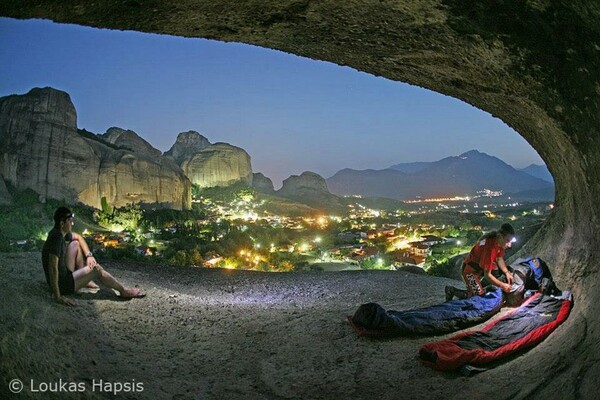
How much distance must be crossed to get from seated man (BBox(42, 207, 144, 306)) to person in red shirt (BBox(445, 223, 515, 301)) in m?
7.04

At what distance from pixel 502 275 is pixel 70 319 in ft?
25.8

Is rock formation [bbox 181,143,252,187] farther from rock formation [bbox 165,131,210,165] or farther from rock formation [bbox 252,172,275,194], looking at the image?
rock formation [bbox 165,131,210,165]

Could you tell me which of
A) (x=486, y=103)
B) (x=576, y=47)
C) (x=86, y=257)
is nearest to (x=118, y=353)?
(x=86, y=257)

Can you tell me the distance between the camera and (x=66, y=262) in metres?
5.96

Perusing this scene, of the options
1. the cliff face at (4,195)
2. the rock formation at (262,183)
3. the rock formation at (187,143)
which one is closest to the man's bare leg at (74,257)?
the cliff face at (4,195)

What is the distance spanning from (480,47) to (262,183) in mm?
86589

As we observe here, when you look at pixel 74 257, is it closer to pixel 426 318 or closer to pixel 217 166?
pixel 426 318

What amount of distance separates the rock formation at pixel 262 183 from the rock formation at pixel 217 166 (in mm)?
9020

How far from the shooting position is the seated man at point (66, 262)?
5.54 meters

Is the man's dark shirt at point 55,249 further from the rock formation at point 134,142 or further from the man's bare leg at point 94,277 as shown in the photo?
the rock formation at point 134,142

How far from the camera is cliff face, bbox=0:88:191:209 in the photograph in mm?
31828

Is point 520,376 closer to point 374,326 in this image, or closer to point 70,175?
point 374,326

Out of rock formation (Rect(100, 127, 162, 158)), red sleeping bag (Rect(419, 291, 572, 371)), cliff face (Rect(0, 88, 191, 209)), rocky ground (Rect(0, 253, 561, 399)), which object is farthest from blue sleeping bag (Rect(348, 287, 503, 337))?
rock formation (Rect(100, 127, 162, 158))

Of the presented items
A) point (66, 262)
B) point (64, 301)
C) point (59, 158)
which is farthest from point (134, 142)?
point (64, 301)
